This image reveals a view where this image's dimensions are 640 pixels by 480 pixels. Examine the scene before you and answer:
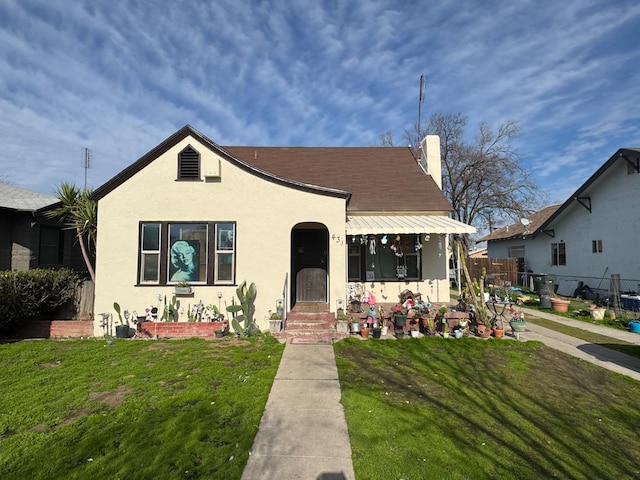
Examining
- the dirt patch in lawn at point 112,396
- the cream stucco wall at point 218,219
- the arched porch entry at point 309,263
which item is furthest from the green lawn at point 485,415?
the dirt patch in lawn at point 112,396

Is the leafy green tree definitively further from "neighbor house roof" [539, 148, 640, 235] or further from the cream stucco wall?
"neighbor house roof" [539, 148, 640, 235]

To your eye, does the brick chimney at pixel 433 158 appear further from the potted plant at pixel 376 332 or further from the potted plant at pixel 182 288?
the potted plant at pixel 182 288

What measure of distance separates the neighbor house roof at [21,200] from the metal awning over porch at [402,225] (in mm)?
12561

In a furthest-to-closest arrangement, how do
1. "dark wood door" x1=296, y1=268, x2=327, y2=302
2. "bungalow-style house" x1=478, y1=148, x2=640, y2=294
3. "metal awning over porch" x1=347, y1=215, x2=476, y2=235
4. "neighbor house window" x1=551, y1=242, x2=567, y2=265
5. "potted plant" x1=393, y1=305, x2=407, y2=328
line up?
1. "neighbor house window" x1=551, y1=242, x2=567, y2=265
2. "bungalow-style house" x1=478, y1=148, x2=640, y2=294
3. "dark wood door" x1=296, y1=268, x2=327, y2=302
4. "metal awning over porch" x1=347, y1=215, x2=476, y2=235
5. "potted plant" x1=393, y1=305, x2=407, y2=328

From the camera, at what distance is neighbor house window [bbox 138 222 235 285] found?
1066 cm

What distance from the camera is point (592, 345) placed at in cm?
971

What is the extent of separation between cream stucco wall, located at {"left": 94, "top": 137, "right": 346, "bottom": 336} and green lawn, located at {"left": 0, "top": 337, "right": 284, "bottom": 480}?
2.07 metres

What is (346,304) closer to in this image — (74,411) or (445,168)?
(74,411)

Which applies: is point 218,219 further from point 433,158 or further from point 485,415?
point 433,158

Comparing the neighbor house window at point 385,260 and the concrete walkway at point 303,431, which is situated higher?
the neighbor house window at point 385,260

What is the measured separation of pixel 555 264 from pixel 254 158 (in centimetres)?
2152

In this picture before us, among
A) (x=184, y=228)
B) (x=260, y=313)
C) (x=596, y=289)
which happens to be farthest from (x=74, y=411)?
(x=596, y=289)

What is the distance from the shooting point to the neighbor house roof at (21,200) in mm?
12336

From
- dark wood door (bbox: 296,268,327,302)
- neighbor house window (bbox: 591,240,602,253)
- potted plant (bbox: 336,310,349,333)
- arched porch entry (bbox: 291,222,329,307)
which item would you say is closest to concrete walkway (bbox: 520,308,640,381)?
potted plant (bbox: 336,310,349,333)
